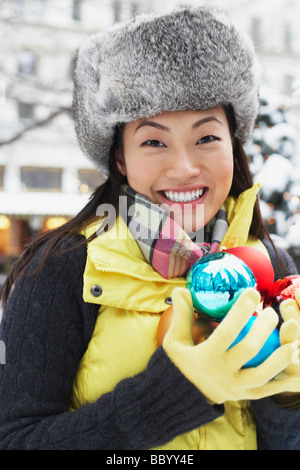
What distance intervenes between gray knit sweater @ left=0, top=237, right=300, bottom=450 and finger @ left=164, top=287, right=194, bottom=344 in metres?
0.07

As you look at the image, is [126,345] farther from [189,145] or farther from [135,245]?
[189,145]

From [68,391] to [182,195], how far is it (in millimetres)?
690

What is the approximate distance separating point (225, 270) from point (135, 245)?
0.41m

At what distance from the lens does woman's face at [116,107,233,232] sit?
131cm

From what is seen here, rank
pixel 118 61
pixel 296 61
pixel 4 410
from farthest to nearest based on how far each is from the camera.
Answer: pixel 296 61 < pixel 118 61 < pixel 4 410

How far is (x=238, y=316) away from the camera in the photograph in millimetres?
904

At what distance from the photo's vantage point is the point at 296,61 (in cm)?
1734

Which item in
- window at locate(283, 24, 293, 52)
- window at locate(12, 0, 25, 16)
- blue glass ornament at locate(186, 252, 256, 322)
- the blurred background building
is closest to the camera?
blue glass ornament at locate(186, 252, 256, 322)

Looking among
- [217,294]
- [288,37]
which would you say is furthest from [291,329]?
[288,37]

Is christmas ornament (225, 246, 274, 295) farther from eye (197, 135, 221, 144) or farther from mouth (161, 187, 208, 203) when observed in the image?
eye (197, 135, 221, 144)

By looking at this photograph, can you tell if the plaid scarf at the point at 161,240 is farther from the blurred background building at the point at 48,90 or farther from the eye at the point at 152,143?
the blurred background building at the point at 48,90

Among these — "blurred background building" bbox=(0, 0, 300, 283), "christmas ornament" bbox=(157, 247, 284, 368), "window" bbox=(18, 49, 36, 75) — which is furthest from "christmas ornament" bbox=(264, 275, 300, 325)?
"window" bbox=(18, 49, 36, 75)

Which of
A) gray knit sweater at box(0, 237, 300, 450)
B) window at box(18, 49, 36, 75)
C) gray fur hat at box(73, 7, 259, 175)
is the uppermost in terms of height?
window at box(18, 49, 36, 75)

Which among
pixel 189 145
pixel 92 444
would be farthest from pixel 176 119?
pixel 92 444
